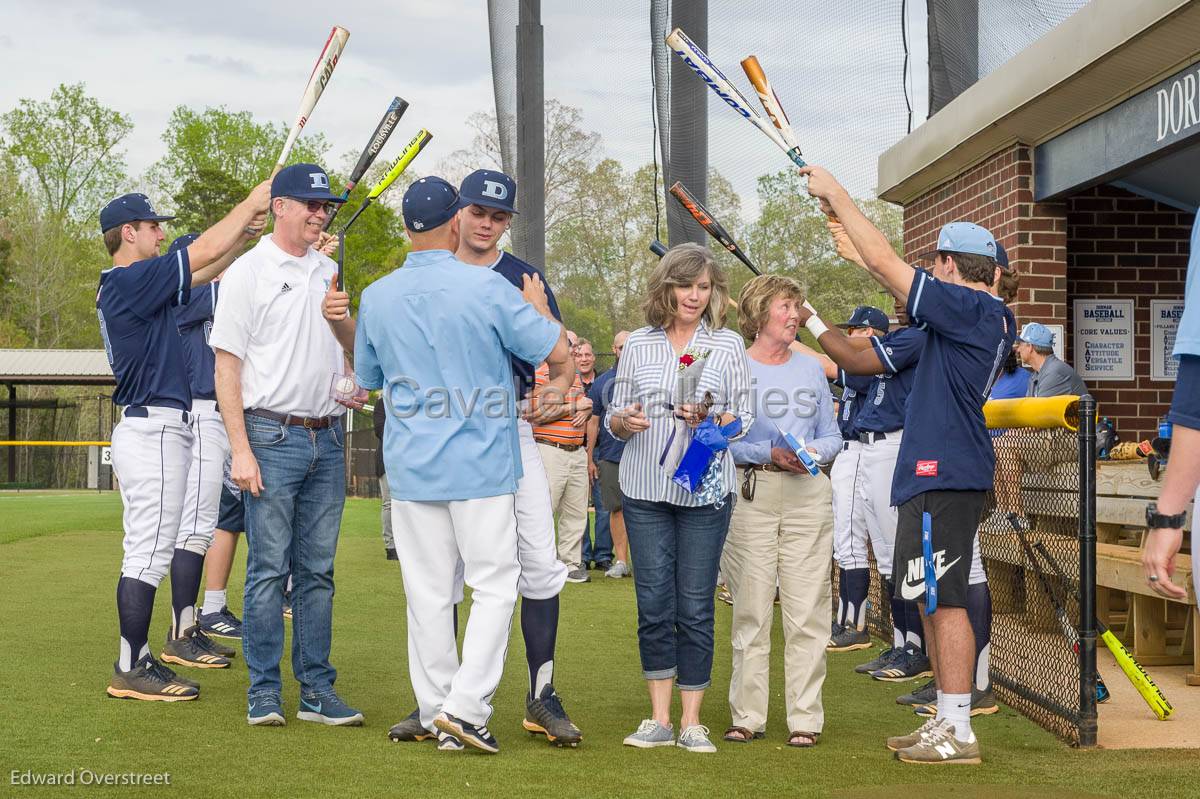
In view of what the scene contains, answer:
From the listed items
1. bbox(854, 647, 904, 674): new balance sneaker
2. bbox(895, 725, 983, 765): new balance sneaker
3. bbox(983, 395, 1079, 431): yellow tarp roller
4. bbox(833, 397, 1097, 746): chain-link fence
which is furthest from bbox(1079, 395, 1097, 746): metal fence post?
bbox(854, 647, 904, 674): new balance sneaker

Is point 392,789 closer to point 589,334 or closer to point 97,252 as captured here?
point 589,334

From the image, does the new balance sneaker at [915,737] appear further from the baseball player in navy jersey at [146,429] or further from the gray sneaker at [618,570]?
the gray sneaker at [618,570]

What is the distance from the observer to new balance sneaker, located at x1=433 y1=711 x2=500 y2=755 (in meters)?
4.73

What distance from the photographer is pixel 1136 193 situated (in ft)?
30.2

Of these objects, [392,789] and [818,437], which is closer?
[392,789]

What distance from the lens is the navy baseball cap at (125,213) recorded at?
6.07 meters

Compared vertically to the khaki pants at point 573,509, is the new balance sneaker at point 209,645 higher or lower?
lower

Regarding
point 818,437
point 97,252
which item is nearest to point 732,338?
point 818,437

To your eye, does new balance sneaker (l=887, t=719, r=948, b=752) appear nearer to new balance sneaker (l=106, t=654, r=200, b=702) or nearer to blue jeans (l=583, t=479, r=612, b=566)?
new balance sneaker (l=106, t=654, r=200, b=702)

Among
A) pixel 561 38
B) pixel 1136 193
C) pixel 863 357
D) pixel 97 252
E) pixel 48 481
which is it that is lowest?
pixel 48 481

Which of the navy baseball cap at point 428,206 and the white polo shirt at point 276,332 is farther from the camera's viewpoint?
the white polo shirt at point 276,332

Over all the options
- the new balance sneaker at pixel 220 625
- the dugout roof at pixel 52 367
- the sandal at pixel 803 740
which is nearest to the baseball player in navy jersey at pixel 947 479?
the sandal at pixel 803 740

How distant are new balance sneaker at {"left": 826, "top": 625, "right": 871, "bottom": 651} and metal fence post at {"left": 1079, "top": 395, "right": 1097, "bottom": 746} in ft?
9.12

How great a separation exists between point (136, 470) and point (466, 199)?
2.15m
